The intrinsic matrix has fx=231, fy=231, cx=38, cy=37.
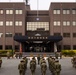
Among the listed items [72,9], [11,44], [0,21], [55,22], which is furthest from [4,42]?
[72,9]

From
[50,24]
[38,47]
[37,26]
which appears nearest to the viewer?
[50,24]

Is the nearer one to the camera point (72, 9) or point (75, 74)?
point (75, 74)

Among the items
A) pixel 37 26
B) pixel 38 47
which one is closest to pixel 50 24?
pixel 37 26

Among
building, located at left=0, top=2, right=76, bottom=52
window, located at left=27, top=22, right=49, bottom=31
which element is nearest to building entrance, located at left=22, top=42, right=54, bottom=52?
building, located at left=0, top=2, right=76, bottom=52

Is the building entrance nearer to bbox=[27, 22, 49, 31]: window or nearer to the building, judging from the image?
the building

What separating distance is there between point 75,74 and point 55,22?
4949 cm

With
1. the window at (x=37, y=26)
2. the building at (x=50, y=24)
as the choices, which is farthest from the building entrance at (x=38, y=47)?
the window at (x=37, y=26)

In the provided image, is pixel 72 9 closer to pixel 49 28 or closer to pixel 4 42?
pixel 49 28

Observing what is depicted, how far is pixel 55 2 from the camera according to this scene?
70250mm

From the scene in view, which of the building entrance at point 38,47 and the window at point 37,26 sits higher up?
the window at point 37,26

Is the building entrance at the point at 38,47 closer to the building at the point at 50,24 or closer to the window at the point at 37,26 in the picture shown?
the building at the point at 50,24

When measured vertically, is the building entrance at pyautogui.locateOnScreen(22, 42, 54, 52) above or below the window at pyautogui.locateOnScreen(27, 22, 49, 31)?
below

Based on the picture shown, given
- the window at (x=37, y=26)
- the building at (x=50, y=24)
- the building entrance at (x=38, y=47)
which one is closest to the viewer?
the building at (x=50, y=24)

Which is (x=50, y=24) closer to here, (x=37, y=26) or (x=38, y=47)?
(x=37, y=26)
